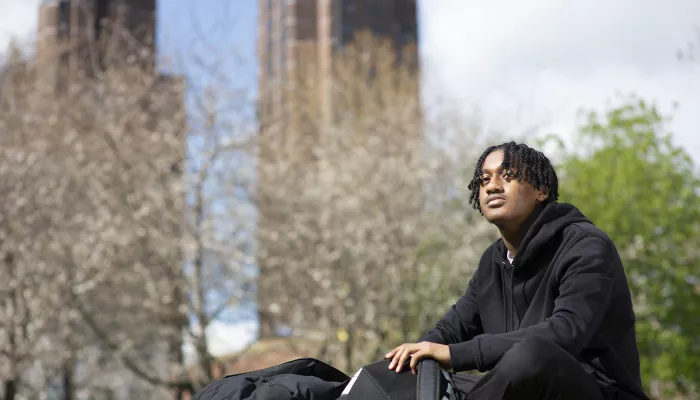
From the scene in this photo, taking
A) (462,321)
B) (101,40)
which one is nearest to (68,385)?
(101,40)

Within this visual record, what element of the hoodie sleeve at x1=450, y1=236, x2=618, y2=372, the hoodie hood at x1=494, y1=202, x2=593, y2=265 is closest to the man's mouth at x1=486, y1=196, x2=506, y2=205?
the hoodie hood at x1=494, y1=202, x2=593, y2=265

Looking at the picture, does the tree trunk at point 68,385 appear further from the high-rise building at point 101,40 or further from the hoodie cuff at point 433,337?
the hoodie cuff at point 433,337

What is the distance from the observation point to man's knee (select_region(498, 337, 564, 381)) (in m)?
2.37

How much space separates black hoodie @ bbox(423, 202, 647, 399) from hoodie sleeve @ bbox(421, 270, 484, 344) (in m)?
0.14

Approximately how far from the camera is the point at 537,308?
2.75m

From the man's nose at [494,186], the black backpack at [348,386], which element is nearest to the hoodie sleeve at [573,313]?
the black backpack at [348,386]

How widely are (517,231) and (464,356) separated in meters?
0.54

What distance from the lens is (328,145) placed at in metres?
21.4

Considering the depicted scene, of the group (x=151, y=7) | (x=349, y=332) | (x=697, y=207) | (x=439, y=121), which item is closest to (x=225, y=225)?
(x=349, y=332)

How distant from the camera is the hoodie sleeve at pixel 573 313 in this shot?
2.52 m

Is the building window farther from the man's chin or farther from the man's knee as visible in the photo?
the man's knee

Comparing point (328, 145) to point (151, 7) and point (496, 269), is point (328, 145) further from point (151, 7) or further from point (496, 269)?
point (496, 269)

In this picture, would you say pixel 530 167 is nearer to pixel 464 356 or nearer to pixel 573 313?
pixel 573 313

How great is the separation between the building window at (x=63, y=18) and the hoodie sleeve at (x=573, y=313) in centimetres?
2373
